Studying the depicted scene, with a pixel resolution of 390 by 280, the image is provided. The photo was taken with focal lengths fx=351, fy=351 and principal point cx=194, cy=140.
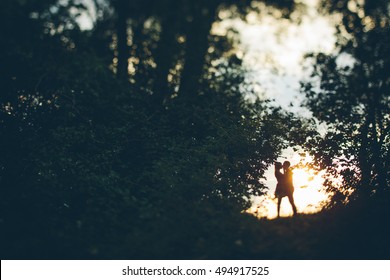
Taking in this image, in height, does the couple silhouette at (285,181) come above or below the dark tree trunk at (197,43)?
below

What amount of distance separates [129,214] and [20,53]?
19.5 ft

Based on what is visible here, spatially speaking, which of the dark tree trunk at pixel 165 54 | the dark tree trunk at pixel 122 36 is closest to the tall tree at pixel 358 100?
the dark tree trunk at pixel 165 54

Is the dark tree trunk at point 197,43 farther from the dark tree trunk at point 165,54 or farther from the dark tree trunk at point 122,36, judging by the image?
the dark tree trunk at point 122,36

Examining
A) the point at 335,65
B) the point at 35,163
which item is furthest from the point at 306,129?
the point at 35,163

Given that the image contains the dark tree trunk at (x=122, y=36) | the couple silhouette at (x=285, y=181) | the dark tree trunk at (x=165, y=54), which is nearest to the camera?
the couple silhouette at (x=285, y=181)

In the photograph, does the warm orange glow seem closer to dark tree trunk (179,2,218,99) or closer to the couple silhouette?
the couple silhouette

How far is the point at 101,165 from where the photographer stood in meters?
9.41

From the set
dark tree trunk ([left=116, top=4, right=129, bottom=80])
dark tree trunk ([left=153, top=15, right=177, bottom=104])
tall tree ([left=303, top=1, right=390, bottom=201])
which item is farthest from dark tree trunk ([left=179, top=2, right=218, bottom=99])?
tall tree ([left=303, top=1, right=390, bottom=201])

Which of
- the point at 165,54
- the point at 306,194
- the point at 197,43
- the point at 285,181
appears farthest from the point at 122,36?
the point at 306,194

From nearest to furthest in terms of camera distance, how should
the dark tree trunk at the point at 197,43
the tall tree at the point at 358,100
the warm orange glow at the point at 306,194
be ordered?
the tall tree at the point at 358,100 → the warm orange glow at the point at 306,194 → the dark tree trunk at the point at 197,43

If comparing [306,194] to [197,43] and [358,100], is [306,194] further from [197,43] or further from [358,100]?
[197,43]

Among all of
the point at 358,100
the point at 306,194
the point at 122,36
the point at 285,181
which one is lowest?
the point at 306,194

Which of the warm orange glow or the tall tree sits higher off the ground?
the tall tree
